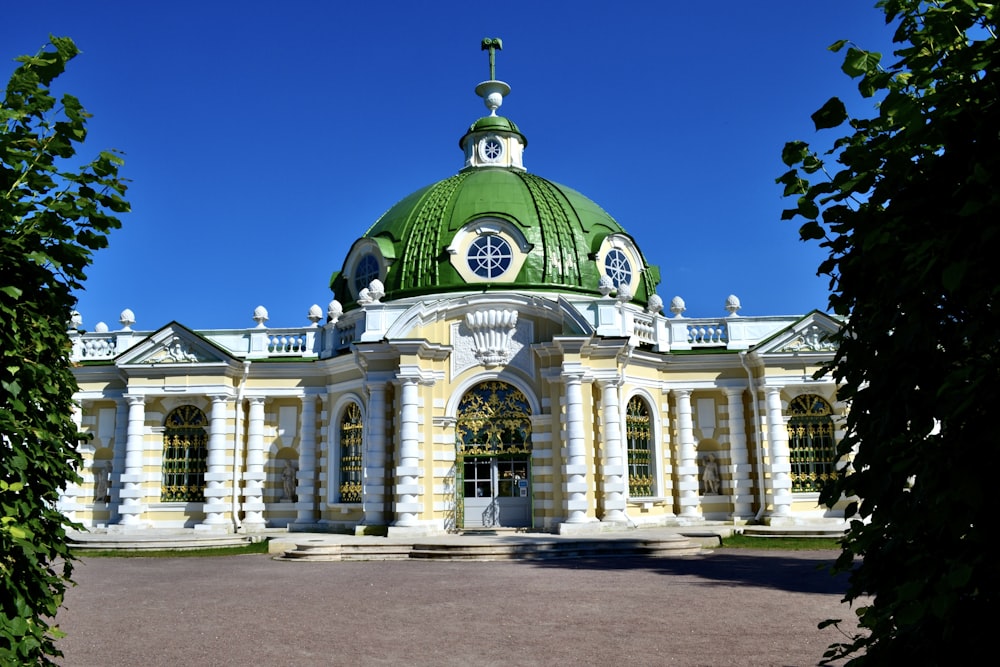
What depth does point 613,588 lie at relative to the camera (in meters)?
14.4

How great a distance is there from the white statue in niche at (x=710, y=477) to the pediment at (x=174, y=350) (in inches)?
650

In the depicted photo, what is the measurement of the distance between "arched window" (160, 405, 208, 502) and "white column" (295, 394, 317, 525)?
3223 millimetres

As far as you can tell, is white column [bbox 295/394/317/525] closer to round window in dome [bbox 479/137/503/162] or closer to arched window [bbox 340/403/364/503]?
arched window [bbox 340/403/364/503]

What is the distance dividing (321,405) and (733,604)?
62.6ft

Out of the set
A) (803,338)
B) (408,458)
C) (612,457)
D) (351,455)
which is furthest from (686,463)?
(351,455)

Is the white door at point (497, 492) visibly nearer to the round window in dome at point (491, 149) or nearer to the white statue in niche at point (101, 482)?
the white statue in niche at point (101, 482)

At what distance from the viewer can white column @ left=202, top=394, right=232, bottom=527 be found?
27188mm

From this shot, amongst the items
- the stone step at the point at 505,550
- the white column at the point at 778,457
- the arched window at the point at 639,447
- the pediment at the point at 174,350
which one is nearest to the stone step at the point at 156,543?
the stone step at the point at 505,550

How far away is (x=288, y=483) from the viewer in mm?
28781

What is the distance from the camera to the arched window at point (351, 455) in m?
26.8

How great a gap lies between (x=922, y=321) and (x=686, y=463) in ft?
78.5

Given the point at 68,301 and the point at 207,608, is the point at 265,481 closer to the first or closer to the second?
the point at 207,608

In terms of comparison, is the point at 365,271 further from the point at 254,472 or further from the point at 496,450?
the point at 496,450

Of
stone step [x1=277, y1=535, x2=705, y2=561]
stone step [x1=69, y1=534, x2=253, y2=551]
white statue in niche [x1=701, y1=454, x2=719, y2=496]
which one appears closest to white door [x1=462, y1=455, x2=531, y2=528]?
stone step [x1=277, y1=535, x2=705, y2=561]
